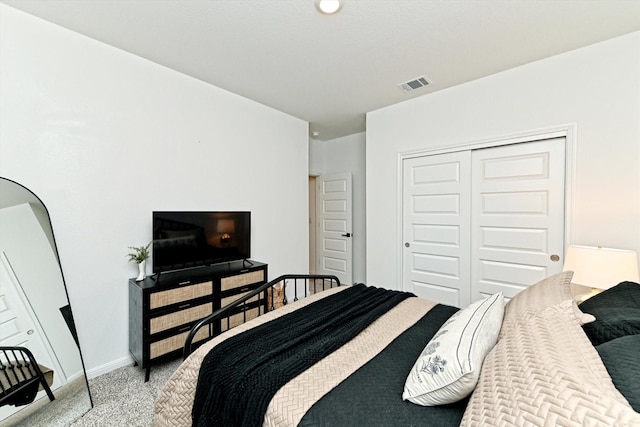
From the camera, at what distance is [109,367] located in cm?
234

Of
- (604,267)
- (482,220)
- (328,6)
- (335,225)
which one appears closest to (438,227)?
(482,220)

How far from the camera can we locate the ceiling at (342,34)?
1.90m

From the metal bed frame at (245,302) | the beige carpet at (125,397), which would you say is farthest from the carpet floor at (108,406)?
the metal bed frame at (245,302)

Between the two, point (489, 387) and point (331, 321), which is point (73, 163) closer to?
point (331, 321)

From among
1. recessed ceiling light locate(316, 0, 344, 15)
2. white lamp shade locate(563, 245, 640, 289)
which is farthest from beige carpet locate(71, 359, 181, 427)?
white lamp shade locate(563, 245, 640, 289)

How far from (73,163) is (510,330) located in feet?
10.0

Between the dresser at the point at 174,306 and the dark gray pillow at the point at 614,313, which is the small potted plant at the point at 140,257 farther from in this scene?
the dark gray pillow at the point at 614,313

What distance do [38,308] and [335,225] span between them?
3.88 metres

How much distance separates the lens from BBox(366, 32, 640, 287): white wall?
2195 millimetres

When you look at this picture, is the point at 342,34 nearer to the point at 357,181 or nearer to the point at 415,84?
the point at 415,84

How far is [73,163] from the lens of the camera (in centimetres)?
218

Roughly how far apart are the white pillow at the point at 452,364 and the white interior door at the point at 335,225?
3.69 metres

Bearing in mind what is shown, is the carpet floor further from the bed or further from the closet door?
the closet door

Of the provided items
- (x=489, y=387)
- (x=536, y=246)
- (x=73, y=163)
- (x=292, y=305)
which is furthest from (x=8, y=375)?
(x=536, y=246)
